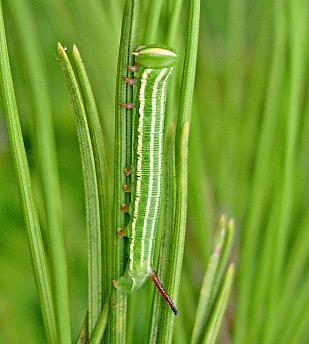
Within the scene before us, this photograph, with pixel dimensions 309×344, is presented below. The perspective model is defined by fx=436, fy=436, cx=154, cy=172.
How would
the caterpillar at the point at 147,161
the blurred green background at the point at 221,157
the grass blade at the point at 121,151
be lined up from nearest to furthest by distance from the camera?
the grass blade at the point at 121,151
the caterpillar at the point at 147,161
the blurred green background at the point at 221,157

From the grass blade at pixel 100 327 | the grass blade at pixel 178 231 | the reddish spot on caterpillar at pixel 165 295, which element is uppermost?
the grass blade at pixel 178 231

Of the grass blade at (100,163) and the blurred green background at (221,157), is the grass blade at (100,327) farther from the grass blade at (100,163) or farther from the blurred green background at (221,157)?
the blurred green background at (221,157)

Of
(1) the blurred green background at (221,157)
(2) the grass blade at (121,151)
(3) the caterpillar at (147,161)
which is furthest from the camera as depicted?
(1) the blurred green background at (221,157)

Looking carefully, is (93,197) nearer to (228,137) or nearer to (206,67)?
(228,137)

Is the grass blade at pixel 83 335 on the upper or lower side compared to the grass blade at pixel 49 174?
lower

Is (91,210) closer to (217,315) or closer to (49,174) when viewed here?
(49,174)

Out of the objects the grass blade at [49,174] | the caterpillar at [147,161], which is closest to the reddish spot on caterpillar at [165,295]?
the caterpillar at [147,161]
